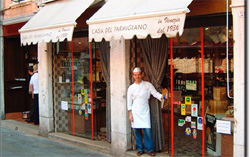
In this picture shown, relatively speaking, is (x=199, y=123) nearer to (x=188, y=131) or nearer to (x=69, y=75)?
(x=188, y=131)

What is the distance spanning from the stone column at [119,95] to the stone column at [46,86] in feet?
8.74

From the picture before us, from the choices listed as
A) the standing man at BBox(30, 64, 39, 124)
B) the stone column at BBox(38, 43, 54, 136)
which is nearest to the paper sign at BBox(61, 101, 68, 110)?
the stone column at BBox(38, 43, 54, 136)

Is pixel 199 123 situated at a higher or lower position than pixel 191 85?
lower

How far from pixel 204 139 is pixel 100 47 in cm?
334

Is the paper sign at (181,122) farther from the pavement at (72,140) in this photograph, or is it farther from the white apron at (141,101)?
the pavement at (72,140)

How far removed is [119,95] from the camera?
700 cm

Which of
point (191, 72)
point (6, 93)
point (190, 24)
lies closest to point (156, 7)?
point (190, 24)

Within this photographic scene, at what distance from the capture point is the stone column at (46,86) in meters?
9.04

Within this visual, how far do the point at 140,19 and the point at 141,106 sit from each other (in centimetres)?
192

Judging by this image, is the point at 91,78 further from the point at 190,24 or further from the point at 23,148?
the point at 190,24

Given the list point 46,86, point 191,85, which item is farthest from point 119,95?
point 46,86

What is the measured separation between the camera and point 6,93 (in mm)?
11836

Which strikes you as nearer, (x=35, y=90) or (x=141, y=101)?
(x=141, y=101)

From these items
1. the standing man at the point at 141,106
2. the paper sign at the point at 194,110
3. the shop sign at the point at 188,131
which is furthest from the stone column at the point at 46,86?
the paper sign at the point at 194,110
